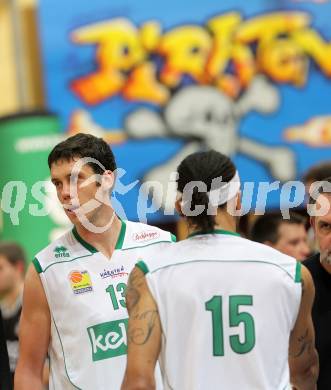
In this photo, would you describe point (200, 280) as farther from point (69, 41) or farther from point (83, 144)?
point (69, 41)

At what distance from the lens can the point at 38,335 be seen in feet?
15.5

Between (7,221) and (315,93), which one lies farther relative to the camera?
(315,93)

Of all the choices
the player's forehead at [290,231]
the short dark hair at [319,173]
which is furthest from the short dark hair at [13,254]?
the short dark hair at [319,173]

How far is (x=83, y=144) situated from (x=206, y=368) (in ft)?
4.53

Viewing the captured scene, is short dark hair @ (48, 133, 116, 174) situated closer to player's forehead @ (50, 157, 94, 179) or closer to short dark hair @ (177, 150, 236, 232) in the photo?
player's forehead @ (50, 157, 94, 179)

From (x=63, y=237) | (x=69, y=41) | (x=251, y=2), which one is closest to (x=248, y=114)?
(x=251, y=2)

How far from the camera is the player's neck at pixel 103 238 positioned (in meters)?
4.95

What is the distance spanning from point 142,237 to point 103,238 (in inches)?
7.8

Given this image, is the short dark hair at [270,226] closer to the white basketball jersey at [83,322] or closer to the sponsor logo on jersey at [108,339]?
the white basketball jersey at [83,322]

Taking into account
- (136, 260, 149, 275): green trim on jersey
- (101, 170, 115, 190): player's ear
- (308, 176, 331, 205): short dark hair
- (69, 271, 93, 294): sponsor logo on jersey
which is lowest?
(69, 271, 93, 294): sponsor logo on jersey

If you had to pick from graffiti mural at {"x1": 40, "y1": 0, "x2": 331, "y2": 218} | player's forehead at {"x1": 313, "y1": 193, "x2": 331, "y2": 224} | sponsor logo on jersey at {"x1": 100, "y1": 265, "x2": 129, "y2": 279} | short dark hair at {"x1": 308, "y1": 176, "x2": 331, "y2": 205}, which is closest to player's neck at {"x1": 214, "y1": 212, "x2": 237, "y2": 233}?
player's forehead at {"x1": 313, "y1": 193, "x2": 331, "y2": 224}

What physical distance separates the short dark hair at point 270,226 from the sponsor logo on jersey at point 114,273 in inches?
83.3

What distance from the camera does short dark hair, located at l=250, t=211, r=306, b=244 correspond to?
686 centimetres

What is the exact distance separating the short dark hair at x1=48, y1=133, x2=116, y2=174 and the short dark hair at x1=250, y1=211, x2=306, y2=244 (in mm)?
2233
